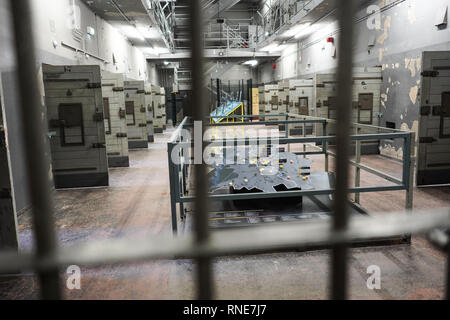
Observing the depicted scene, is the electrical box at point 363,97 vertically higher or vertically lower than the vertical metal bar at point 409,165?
higher

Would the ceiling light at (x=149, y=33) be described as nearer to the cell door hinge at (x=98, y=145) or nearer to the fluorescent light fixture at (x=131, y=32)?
the fluorescent light fixture at (x=131, y=32)

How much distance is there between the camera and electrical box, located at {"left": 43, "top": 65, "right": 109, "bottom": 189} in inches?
235

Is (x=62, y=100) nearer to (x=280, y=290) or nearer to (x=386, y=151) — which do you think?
(x=280, y=290)

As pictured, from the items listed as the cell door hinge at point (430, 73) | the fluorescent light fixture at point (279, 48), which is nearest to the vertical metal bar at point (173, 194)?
the cell door hinge at point (430, 73)

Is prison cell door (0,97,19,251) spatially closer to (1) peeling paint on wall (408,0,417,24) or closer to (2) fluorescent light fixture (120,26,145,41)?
(1) peeling paint on wall (408,0,417,24)

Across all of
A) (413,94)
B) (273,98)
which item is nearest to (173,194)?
(413,94)

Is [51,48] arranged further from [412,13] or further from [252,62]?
[252,62]

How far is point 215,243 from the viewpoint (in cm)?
72

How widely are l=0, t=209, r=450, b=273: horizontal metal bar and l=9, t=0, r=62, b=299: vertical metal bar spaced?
1.5 inches

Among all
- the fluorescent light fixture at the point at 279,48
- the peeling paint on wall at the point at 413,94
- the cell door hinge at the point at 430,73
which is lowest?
the peeling paint on wall at the point at 413,94

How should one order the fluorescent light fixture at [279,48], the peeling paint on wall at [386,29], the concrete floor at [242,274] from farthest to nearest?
the fluorescent light fixture at [279,48] → the peeling paint on wall at [386,29] → the concrete floor at [242,274]

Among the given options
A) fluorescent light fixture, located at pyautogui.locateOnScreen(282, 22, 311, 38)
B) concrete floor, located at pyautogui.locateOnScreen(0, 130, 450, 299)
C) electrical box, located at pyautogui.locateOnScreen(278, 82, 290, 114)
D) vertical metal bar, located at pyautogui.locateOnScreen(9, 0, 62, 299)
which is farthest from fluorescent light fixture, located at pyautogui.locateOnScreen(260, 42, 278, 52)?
vertical metal bar, located at pyautogui.locateOnScreen(9, 0, 62, 299)

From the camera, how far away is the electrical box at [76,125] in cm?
598

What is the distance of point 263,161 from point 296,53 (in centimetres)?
1167
